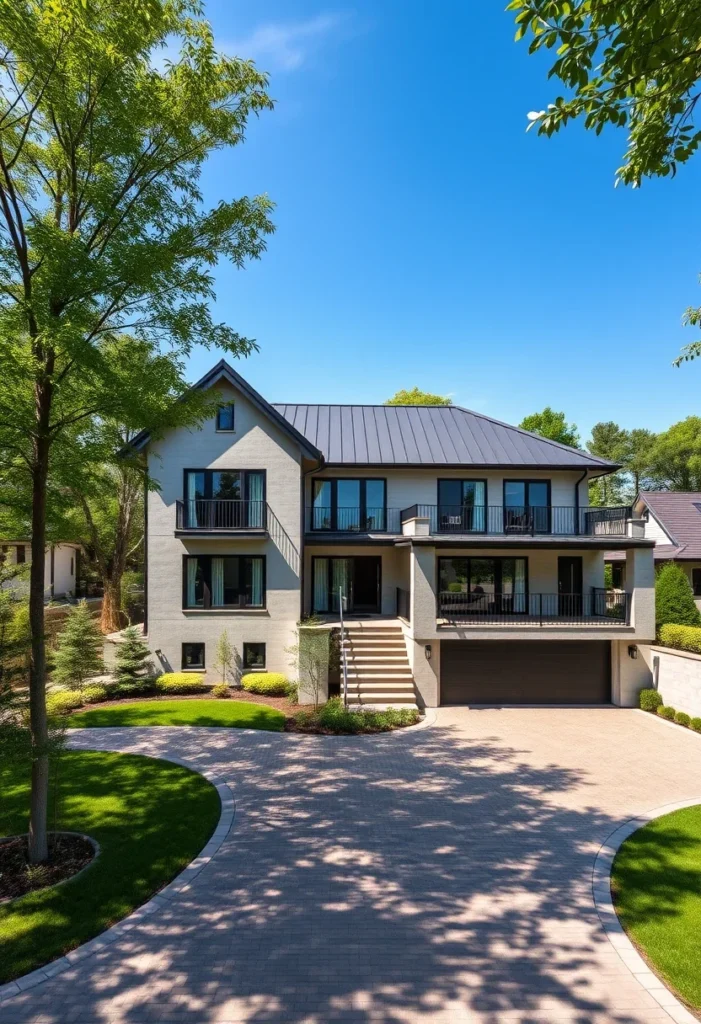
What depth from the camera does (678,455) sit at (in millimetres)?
51719

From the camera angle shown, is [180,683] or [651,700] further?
[180,683]

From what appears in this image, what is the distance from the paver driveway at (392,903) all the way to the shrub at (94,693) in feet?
16.2

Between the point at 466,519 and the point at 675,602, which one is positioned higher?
the point at 466,519

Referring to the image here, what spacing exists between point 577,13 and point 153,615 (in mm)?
16874

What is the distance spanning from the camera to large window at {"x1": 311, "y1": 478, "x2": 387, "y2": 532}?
19.5m

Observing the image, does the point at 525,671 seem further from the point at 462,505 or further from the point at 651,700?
the point at 462,505

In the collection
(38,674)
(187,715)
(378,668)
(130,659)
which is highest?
(38,674)

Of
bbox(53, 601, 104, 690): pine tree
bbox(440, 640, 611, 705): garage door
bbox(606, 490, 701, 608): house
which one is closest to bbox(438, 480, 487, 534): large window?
bbox(440, 640, 611, 705): garage door

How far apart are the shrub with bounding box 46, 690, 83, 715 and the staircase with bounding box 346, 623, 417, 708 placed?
26.8 ft

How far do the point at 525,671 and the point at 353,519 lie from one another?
8.03 meters

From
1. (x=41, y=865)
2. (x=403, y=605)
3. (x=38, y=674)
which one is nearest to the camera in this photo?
(x=41, y=865)

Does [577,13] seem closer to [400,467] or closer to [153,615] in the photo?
[400,467]

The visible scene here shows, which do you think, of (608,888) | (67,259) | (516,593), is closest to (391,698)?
(516,593)

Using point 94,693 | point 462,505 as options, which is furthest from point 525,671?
point 94,693
